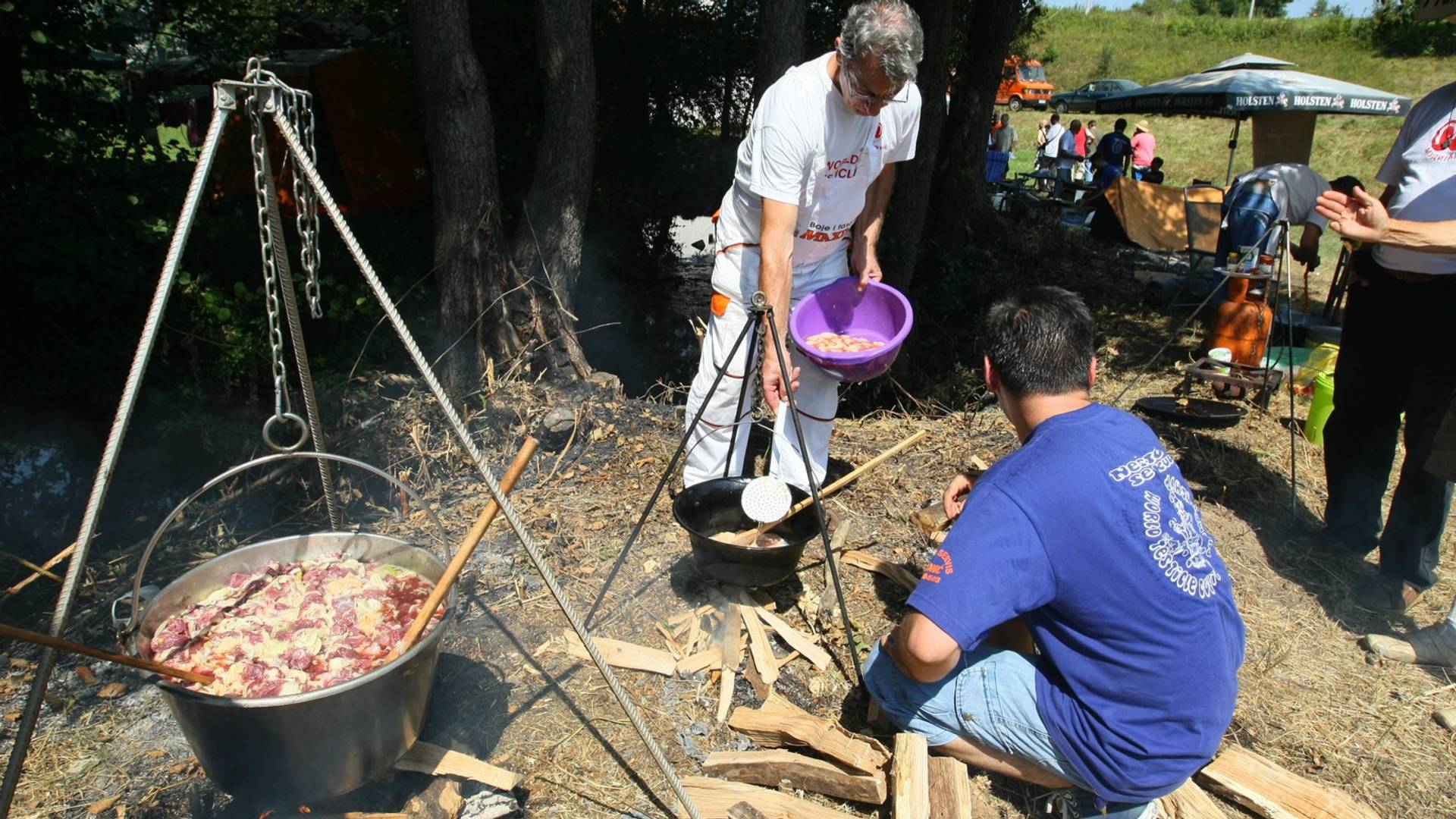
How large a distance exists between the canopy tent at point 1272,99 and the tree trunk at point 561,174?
1205 centimetres

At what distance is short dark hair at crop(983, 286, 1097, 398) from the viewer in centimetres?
227

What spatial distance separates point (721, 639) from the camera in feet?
11.6

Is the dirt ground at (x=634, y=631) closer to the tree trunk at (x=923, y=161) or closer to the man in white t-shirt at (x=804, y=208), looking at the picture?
the man in white t-shirt at (x=804, y=208)

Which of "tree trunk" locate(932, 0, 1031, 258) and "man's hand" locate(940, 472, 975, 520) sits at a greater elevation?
"tree trunk" locate(932, 0, 1031, 258)

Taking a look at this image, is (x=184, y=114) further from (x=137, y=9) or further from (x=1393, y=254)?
(x=1393, y=254)

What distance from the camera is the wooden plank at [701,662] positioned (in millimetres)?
3338

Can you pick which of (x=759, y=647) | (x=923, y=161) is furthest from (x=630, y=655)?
(x=923, y=161)

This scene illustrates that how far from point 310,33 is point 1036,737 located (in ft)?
32.7

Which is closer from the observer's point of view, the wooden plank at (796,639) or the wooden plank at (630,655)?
the wooden plank at (630,655)

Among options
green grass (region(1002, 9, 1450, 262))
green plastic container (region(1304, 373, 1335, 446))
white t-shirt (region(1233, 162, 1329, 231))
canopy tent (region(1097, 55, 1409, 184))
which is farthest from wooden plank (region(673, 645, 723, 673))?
canopy tent (region(1097, 55, 1409, 184))

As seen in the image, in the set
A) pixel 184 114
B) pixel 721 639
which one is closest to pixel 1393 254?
pixel 721 639

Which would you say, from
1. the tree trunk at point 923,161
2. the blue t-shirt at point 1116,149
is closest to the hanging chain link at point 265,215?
the tree trunk at point 923,161

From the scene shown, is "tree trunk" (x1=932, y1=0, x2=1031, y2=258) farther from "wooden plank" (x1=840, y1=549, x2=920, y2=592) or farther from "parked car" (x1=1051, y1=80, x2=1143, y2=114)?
"parked car" (x1=1051, y1=80, x2=1143, y2=114)

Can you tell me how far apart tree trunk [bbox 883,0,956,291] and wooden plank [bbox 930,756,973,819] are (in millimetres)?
5241
